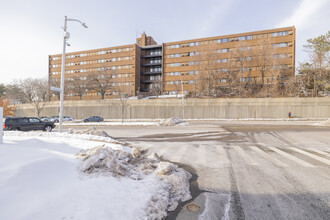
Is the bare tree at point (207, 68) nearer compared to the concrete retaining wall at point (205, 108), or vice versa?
the concrete retaining wall at point (205, 108)

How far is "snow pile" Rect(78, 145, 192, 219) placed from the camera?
3.05 metres

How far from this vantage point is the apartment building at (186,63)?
42.2m

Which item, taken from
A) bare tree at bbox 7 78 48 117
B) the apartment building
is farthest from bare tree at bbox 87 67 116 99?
bare tree at bbox 7 78 48 117

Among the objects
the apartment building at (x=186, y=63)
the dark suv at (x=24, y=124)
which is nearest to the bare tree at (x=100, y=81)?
the apartment building at (x=186, y=63)

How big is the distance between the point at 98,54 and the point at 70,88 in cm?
1750

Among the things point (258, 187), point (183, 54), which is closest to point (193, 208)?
point (258, 187)

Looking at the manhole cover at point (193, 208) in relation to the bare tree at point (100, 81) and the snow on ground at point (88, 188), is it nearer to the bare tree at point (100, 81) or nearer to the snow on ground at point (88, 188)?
the snow on ground at point (88, 188)

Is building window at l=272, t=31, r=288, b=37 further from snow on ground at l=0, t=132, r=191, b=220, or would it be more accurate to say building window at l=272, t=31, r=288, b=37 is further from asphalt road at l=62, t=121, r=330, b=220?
snow on ground at l=0, t=132, r=191, b=220

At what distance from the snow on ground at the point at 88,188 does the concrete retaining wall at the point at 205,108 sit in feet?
95.6

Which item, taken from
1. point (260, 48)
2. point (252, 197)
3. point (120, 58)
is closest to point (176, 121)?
point (252, 197)

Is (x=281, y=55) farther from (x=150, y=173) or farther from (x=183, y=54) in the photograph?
(x=150, y=173)

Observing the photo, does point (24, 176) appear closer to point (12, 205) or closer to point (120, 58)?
point (12, 205)

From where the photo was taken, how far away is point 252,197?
3.42 meters

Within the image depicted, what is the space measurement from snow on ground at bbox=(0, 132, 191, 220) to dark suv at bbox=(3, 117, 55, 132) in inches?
496
